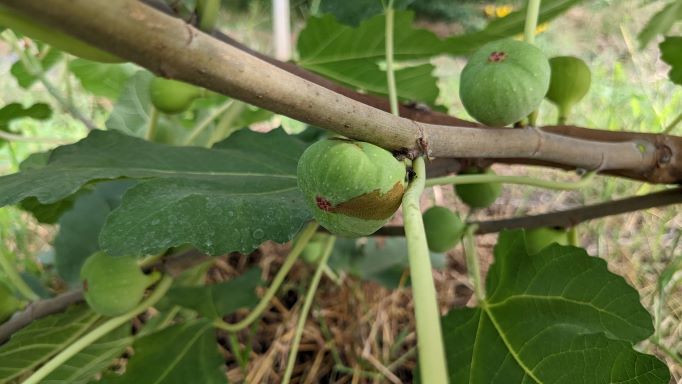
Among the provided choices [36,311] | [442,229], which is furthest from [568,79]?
[36,311]

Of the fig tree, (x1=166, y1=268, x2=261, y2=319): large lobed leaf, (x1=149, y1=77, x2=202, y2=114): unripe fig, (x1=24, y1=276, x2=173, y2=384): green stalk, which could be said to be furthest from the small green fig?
the fig tree

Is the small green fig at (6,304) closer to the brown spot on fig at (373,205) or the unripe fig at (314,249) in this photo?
the unripe fig at (314,249)

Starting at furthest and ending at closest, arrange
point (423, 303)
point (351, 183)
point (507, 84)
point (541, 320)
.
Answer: point (541, 320)
point (507, 84)
point (351, 183)
point (423, 303)

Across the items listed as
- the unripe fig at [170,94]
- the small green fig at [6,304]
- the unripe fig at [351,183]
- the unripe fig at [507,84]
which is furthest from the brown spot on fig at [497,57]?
the small green fig at [6,304]

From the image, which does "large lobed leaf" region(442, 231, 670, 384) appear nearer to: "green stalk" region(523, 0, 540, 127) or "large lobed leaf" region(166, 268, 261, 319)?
"green stalk" region(523, 0, 540, 127)

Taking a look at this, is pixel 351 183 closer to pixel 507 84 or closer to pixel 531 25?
pixel 507 84

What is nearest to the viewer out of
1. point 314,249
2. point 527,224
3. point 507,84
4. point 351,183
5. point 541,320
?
point 351,183
